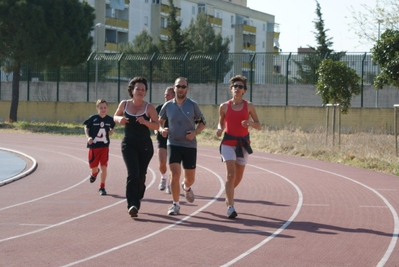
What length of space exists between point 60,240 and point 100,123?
18.1ft

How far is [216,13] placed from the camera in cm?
8756

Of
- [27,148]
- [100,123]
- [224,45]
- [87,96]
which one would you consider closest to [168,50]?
[224,45]

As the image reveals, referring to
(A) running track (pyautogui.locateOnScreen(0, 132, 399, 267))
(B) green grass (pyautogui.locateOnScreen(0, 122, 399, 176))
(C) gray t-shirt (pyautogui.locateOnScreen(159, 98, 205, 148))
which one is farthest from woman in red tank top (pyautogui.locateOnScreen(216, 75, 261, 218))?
(B) green grass (pyautogui.locateOnScreen(0, 122, 399, 176))

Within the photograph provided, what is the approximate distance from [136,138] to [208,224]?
66.8 inches

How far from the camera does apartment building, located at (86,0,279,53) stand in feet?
239

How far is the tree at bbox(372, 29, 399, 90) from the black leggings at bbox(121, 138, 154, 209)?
46.4 feet

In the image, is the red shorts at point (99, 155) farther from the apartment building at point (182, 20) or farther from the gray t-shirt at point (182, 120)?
the apartment building at point (182, 20)

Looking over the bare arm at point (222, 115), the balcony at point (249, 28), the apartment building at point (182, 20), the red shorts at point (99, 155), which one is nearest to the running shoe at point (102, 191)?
the red shorts at point (99, 155)

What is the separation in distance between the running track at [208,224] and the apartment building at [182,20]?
50.7 m

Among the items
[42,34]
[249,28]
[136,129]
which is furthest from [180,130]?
[249,28]

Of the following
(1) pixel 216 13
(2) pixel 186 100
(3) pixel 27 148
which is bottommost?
(3) pixel 27 148

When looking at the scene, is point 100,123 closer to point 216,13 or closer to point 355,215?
point 355,215

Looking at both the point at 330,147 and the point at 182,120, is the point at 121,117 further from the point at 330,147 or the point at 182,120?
the point at 330,147

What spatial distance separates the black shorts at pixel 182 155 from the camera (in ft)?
38.1
